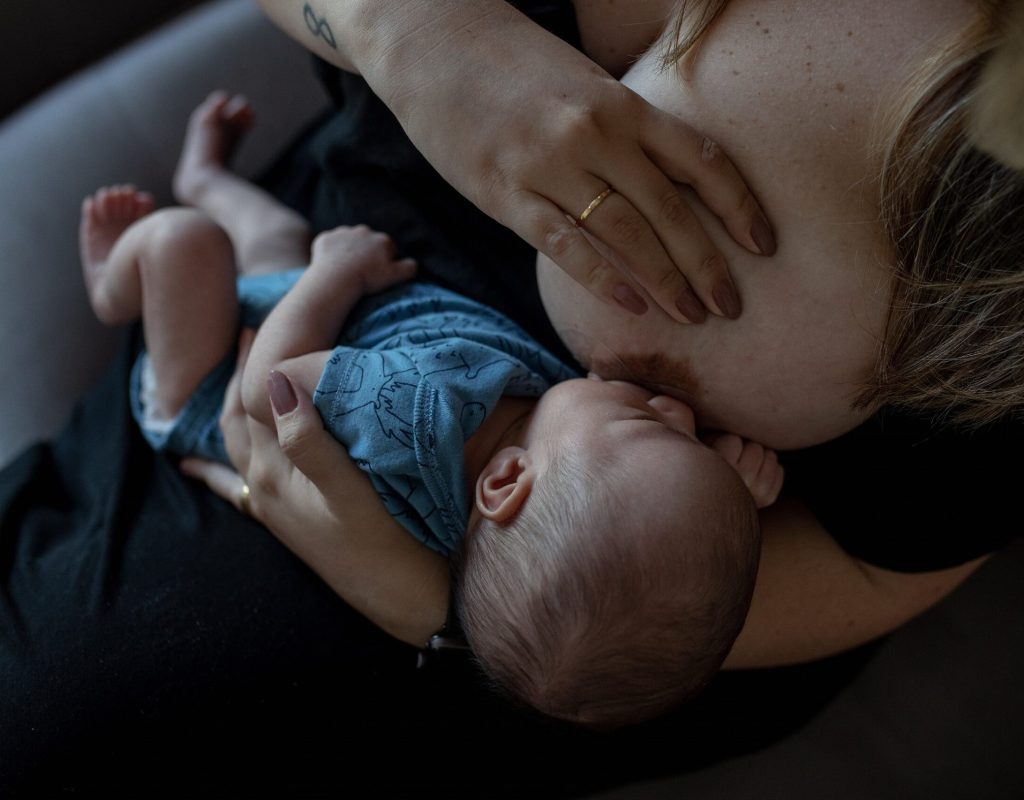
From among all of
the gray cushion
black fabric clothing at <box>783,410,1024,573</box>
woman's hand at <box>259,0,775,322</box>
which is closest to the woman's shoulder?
woman's hand at <box>259,0,775,322</box>

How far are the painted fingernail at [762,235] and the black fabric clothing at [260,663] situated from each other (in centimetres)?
31

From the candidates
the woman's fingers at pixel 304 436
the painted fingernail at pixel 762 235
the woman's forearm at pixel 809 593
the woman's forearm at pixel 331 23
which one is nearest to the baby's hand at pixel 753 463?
the woman's forearm at pixel 809 593

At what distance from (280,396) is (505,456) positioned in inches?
8.9

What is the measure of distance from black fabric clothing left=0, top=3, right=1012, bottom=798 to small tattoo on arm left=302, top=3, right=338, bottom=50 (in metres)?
0.11

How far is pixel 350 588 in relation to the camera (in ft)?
2.93

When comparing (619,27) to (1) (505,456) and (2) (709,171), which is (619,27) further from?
(1) (505,456)

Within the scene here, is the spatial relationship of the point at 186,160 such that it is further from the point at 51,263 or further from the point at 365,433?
the point at 365,433

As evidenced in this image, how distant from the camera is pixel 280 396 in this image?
82 cm

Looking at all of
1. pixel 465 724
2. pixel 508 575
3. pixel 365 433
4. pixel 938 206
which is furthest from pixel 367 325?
pixel 938 206

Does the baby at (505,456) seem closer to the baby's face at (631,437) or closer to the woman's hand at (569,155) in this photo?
the baby's face at (631,437)

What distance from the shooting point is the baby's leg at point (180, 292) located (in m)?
1.01

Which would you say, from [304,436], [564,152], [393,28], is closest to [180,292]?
[304,436]

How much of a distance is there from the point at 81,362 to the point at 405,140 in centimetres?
64

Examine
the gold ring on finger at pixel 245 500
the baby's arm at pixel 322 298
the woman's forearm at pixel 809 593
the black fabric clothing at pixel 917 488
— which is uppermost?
the baby's arm at pixel 322 298
